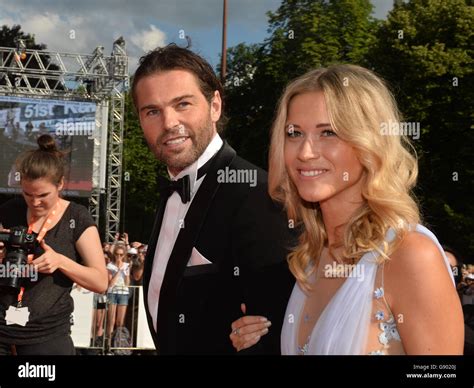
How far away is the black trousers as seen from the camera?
11.8ft

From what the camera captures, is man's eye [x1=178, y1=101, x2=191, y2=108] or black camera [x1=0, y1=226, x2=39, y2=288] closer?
man's eye [x1=178, y1=101, x2=191, y2=108]

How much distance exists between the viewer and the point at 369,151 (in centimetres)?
227

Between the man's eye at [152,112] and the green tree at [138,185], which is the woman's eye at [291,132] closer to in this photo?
the man's eye at [152,112]

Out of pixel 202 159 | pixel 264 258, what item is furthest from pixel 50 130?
pixel 264 258

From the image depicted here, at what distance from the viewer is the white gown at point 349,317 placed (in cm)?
219

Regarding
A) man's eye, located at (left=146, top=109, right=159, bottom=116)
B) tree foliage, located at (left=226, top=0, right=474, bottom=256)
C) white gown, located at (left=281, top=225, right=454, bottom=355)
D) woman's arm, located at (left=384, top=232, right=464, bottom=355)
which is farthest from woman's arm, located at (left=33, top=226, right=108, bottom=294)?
tree foliage, located at (left=226, top=0, right=474, bottom=256)

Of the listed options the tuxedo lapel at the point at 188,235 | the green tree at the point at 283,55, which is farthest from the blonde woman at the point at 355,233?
the green tree at the point at 283,55

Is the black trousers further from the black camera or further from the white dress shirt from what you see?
the white dress shirt

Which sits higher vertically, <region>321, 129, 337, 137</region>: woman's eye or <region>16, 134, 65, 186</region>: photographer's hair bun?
<region>16, 134, 65, 186</region>: photographer's hair bun

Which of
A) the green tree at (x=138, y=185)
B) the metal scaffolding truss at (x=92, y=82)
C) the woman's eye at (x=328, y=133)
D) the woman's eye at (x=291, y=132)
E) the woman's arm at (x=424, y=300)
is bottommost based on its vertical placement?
the woman's arm at (x=424, y=300)

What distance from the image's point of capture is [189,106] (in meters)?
3.17

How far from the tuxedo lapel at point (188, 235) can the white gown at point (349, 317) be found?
698mm

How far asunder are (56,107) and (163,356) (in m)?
15.5

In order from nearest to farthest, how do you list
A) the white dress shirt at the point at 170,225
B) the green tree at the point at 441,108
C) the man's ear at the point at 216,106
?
the white dress shirt at the point at 170,225 < the man's ear at the point at 216,106 < the green tree at the point at 441,108
